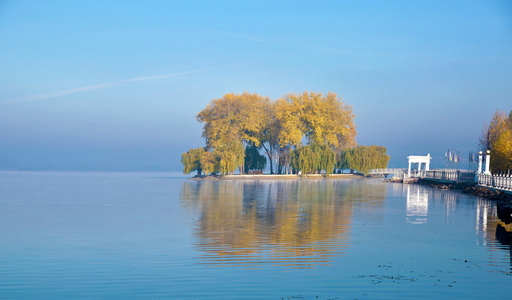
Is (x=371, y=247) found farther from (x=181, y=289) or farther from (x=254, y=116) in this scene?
(x=254, y=116)

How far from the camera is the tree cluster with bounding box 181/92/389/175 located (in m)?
74.5

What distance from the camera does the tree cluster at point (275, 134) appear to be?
244 feet

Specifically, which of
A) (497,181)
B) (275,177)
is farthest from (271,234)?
(275,177)

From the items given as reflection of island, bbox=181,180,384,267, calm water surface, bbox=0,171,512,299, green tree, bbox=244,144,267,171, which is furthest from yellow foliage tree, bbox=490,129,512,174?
green tree, bbox=244,144,267,171

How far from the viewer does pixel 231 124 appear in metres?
76.4

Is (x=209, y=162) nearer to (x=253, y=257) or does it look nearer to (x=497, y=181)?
(x=497, y=181)

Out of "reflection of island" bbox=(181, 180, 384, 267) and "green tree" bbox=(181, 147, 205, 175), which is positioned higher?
"green tree" bbox=(181, 147, 205, 175)

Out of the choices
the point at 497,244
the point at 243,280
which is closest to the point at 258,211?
the point at 497,244

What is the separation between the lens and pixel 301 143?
82438 mm

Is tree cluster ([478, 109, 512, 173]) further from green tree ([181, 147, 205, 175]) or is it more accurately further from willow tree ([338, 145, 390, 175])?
green tree ([181, 147, 205, 175])

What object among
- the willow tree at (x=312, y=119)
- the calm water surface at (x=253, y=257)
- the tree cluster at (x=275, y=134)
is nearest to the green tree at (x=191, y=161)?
the tree cluster at (x=275, y=134)

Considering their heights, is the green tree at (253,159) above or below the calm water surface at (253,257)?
above

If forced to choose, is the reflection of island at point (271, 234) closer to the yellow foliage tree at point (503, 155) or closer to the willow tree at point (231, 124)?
the yellow foliage tree at point (503, 155)

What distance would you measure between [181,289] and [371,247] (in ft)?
19.9
